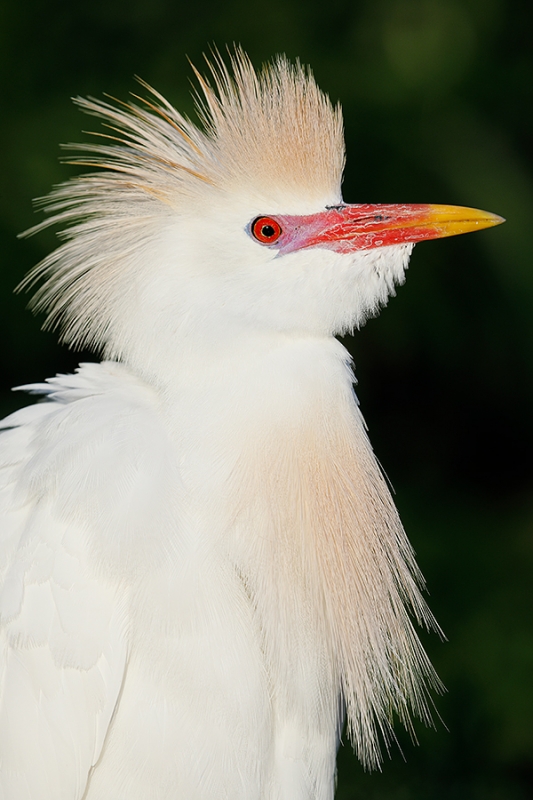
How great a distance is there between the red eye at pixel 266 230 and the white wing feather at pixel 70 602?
296mm

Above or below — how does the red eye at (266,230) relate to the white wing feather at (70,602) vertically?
above

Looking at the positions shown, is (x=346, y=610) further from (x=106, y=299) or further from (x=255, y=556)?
(x=106, y=299)

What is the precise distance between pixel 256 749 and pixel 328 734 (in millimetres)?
139

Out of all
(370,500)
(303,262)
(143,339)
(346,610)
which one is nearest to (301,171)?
(303,262)

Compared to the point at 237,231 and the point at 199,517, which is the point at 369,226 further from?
the point at 199,517

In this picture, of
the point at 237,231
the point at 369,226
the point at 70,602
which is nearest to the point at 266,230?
the point at 237,231

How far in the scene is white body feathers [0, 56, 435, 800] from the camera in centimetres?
108

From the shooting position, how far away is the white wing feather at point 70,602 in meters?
1.07

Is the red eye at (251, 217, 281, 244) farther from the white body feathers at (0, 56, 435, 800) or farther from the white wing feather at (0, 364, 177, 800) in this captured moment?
the white wing feather at (0, 364, 177, 800)

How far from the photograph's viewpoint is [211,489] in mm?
1112

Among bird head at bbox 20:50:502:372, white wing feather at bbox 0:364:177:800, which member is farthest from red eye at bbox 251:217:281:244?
white wing feather at bbox 0:364:177:800

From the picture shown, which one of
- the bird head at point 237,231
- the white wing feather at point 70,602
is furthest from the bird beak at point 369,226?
the white wing feather at point 70,602

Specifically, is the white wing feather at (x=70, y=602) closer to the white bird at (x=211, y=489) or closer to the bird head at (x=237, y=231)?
the white bird at (x=211, y=489)

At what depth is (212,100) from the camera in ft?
3.77
